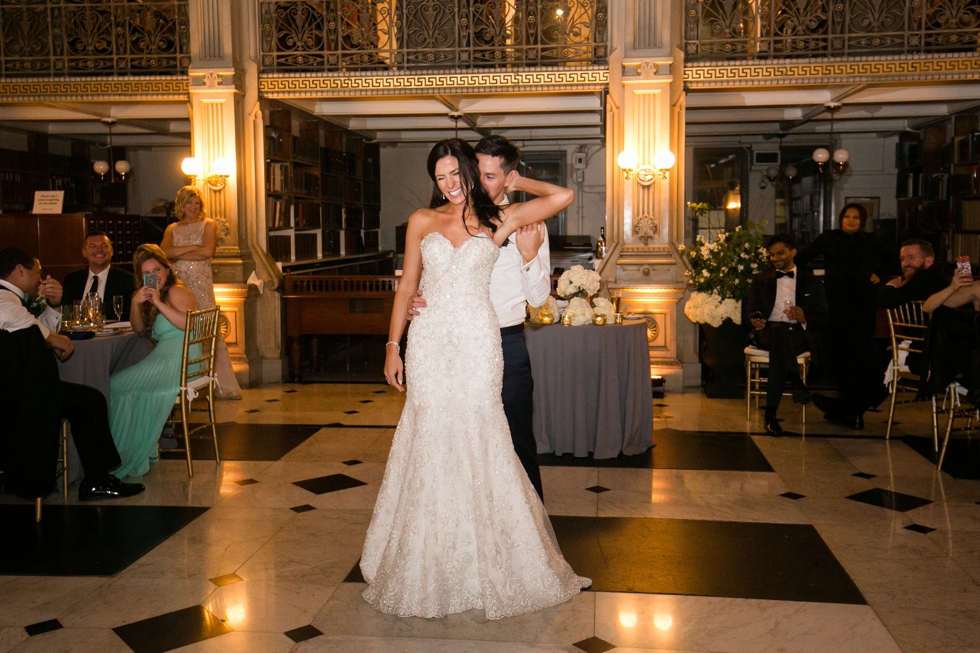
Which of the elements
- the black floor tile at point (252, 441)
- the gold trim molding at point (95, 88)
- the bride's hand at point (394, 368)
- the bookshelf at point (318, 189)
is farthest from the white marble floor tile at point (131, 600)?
the gold trim molding at point (95, 88)

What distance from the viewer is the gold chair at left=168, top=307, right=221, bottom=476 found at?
532 cm

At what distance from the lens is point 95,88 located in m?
8.77

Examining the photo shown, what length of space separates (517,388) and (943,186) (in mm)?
9852

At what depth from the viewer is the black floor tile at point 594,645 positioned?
120 inches

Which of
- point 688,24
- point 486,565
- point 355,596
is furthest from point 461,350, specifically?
point 688,24

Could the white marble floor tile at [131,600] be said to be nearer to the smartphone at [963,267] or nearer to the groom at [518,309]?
the groom at [518,309]

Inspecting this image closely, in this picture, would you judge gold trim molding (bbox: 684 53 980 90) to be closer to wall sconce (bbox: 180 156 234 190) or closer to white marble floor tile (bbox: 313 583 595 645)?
wall sconce (bbox: 180 156 234 190)

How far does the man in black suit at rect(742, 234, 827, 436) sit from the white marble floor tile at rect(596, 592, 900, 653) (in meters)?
3.20

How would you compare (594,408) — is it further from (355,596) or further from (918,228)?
(918,228)

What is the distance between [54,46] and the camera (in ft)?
30.0

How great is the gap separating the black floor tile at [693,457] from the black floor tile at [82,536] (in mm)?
2339

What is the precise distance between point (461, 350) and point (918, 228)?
36.0 ft

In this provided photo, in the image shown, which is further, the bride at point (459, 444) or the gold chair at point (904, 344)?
the gold chair at point (904, 344)

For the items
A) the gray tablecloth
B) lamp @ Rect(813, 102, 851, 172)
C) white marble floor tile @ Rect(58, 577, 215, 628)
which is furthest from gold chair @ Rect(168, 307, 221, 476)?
lamp @ Rect(813, 102, 851, 172)
